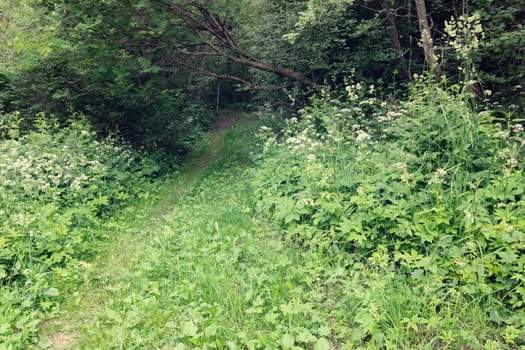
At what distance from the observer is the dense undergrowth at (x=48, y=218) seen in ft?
11.6

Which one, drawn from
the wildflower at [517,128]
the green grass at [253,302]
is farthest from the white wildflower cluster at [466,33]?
the green grass at [253,302]

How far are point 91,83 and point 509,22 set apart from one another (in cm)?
850

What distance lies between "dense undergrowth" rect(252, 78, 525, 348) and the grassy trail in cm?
51

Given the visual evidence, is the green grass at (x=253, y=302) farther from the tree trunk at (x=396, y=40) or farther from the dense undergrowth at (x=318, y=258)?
the tree trunk at (x=396, y=40)

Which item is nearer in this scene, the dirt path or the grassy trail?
the grassy trail

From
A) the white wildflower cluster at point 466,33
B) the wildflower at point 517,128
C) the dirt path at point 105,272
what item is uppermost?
the white wildflower cluster at point 466,33

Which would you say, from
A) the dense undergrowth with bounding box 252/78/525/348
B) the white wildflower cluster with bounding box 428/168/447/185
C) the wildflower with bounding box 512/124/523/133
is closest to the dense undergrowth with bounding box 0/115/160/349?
the dense undergrowth with bounding box 252/78/525/348

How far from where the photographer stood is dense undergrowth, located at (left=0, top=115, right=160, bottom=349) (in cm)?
353

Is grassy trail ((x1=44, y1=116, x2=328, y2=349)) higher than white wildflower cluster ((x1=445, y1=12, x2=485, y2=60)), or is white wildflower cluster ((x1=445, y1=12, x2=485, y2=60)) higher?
white wildflower cluster ((x1=445, y1=12, x2=485, y2=60))

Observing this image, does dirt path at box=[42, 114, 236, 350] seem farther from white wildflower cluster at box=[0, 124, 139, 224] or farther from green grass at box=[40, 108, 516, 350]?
white wildflower cluster at box=[0, 124, 139, 224]

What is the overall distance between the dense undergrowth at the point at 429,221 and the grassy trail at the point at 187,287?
51 cm

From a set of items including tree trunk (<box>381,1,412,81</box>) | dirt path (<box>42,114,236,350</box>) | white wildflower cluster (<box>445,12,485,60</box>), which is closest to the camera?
dirt path (<box>42,114,236,350</box>)

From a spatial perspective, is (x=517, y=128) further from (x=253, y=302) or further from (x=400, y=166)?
(x=253, y=302)

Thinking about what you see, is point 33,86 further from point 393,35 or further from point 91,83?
point 393,35
